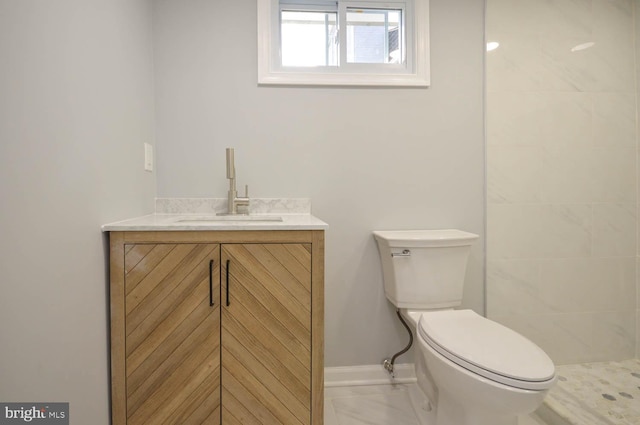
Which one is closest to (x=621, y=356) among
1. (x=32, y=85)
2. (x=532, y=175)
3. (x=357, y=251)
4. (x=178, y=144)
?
(x=532, y=175)

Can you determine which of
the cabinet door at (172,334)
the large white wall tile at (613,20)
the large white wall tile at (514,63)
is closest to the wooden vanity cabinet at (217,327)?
the cabinet door at (172,334)

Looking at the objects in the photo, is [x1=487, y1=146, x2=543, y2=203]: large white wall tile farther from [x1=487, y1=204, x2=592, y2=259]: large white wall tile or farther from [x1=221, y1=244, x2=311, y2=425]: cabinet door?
[x1=221, y1=244, x2=311, y2=425]: cabinet door

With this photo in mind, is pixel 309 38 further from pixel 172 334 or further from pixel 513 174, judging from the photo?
pixel 172 334

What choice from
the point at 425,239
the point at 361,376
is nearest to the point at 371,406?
the point at 361,376

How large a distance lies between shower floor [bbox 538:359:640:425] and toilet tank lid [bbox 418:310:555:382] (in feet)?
1.98

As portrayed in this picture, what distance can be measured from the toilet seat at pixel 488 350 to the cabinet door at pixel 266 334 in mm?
493

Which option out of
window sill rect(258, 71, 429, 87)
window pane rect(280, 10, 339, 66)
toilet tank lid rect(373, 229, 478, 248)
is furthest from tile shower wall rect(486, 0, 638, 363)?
window pane rect(280, 10, 339, 66)

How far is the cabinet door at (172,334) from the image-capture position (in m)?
1.17

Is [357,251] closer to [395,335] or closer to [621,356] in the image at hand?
[395,335]

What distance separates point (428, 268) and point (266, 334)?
803 millimetres

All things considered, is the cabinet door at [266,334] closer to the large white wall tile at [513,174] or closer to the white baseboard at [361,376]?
the white baseboard at [361,376]

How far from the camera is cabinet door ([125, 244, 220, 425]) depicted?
117 centimetres

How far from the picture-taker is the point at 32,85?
2.69 ft

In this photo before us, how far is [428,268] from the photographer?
5.01 ft
